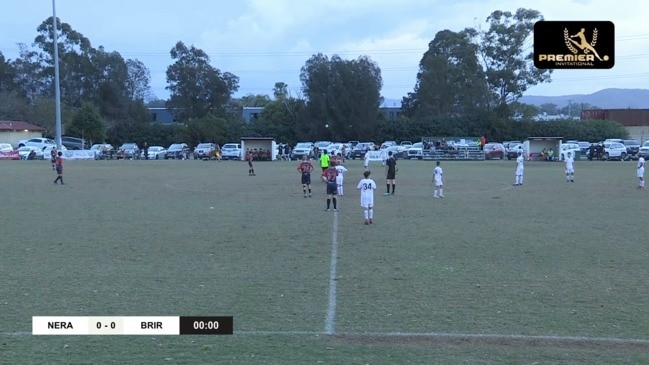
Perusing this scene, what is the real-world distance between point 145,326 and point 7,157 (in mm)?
62366

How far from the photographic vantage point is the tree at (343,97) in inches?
3113

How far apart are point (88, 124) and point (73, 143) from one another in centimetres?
353

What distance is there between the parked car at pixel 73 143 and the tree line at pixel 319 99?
858 mm

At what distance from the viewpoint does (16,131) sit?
8162 cm

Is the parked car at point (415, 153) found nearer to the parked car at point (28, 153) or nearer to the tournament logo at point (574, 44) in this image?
the parked car at point (28, 153)

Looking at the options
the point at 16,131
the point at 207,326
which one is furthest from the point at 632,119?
the point at 207,326

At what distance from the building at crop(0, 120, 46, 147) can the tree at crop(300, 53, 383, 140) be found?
106 ft

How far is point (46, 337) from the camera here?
792 cm

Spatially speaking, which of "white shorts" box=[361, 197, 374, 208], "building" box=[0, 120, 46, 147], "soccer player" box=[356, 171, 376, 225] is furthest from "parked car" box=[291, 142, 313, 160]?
"white shorts" box=[361, 197, 374, 208]

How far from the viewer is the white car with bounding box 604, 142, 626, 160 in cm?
6266

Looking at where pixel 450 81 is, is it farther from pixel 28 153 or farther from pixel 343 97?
pixel 28 153

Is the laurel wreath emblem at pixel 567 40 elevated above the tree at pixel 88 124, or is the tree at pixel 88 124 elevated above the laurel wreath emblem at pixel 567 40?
the tree at pixel 88 124

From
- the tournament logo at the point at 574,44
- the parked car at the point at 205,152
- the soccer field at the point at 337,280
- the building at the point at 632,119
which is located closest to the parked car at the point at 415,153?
the parked car at the point at 205,152

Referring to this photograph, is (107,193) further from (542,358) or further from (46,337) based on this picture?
(542,358)
